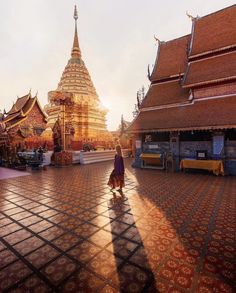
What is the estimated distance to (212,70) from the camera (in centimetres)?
1058

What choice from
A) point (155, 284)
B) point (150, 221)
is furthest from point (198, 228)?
point (155, 284)

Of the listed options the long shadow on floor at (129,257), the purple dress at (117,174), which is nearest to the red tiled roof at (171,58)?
the purple dress at (117,174)

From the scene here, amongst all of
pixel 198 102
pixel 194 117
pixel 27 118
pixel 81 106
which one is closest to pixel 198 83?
pixel 198 102

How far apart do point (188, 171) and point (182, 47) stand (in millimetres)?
10732

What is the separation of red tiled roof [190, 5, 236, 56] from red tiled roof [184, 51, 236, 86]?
723mm

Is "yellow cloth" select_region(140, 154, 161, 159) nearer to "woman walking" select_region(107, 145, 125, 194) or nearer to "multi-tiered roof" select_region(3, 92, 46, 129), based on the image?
"woman walking" select_region(107, 145, 125, 194)

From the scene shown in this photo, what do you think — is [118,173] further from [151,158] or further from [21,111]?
[21,111]

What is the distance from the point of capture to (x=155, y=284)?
2029mm

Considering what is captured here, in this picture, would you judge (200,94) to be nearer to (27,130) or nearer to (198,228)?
(198,228)

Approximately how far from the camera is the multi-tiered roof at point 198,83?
955 centimetres

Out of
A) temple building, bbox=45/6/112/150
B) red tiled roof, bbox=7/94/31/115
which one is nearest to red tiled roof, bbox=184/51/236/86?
temple building, bbox=45/6/112/150

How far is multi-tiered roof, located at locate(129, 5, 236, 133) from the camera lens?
9.55 metres

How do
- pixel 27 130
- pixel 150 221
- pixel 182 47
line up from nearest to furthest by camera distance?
pixel 150 221, pixel 182 47, pixel 27 130

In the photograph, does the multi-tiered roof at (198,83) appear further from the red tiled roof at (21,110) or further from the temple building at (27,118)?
the red tiled roof at (21,110)
